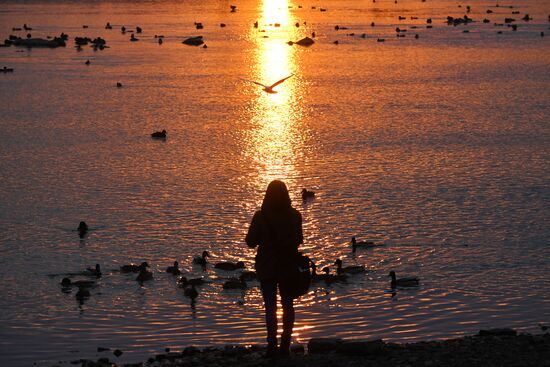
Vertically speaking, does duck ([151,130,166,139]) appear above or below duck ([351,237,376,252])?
above

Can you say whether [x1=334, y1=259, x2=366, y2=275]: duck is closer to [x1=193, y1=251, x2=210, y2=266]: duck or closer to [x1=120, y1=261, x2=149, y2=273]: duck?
[x1=193, y1=251, x2=210, y2=266]: duck

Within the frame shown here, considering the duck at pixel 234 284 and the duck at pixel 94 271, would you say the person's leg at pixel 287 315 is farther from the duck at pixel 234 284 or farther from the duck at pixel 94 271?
the duck at pixel 94 271

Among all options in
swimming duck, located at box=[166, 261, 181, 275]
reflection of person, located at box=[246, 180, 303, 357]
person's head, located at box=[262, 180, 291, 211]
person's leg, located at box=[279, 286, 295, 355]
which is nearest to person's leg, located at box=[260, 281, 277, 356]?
reflection of person, located at box=[246, 180, 303, 357]

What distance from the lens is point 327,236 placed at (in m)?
26.1

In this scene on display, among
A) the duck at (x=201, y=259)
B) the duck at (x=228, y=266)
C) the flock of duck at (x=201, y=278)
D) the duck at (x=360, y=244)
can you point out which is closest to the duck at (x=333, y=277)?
the flock of duck at (x=201, y=278)

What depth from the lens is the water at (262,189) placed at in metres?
19.7

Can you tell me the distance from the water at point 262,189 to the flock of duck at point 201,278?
225mm

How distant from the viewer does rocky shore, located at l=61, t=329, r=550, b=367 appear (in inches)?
557

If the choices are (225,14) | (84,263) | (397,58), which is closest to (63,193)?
(84,263)

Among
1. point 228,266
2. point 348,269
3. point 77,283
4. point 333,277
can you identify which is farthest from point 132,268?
point 348,269

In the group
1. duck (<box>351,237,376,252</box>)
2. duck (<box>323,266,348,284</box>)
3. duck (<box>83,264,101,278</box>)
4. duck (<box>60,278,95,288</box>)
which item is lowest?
duck (<box>323,266,348,284</box>)

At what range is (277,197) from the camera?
43.7 ft

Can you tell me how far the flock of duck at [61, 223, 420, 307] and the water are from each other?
23 cm

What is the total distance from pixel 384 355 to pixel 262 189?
57.2ft
